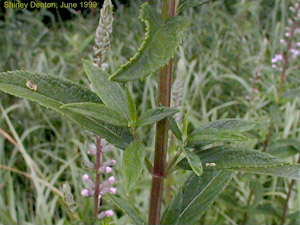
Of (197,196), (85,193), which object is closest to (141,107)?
(85,193)

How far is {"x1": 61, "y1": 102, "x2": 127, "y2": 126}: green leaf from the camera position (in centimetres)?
60

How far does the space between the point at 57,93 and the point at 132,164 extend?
0.17m

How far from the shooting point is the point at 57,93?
2.21ft

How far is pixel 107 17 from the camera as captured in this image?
778 mm

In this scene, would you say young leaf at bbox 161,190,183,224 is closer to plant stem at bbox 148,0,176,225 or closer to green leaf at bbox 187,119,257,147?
plant stem at bbox 148,0,176,225

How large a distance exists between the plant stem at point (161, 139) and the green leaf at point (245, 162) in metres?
0.04

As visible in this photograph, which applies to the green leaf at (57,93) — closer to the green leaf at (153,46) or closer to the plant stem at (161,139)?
the plant stem at (161,139)

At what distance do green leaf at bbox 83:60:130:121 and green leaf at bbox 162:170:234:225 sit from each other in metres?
0.19

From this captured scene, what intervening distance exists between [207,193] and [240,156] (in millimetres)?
167

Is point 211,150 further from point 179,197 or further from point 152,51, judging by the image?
point 152,51

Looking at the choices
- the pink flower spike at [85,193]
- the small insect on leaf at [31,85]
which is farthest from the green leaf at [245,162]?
the pink flower spike at [85,193]

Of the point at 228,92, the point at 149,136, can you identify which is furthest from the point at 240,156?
the point at 228,92

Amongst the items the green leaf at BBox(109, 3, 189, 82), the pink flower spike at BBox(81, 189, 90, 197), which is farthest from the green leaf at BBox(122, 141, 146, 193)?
the pink flower spike at BBox(81, 189, 90, 197)

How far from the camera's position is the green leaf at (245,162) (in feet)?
2.02
